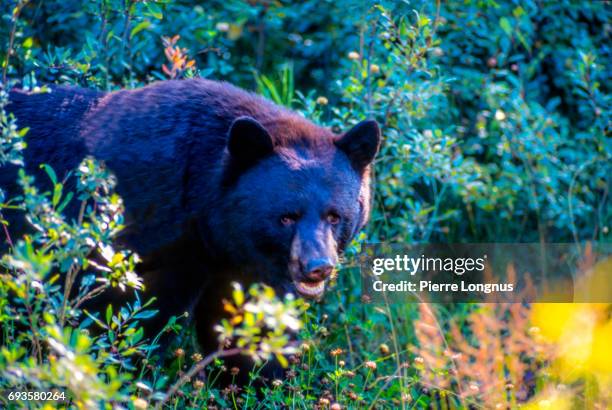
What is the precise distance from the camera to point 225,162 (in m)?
4.71

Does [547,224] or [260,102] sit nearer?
[260,102]

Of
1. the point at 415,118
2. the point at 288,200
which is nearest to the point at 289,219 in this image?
the point at 288,200

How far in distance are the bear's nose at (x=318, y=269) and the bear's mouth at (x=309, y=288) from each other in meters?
0.11

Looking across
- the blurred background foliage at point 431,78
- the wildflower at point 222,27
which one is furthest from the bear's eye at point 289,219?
the wildflower at point 222,27

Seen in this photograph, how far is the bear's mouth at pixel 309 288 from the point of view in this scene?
4.49m

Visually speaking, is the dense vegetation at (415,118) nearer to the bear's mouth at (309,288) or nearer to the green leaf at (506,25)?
the green leaf at (506,25)

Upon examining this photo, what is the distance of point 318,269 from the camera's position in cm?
430

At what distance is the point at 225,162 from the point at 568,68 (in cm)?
426

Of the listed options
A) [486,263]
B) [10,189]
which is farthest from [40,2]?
[486,263]

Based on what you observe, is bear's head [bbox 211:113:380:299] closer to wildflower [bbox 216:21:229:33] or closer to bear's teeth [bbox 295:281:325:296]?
bear's teeth [bbox 295:281:325:296]

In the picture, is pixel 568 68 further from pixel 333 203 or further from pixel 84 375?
pixel 84 375

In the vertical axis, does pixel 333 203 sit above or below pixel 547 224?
above

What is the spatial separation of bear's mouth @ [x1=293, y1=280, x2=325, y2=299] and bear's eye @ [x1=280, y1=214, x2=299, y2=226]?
0.30 meters

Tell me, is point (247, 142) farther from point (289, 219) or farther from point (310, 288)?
point (310, 288)
